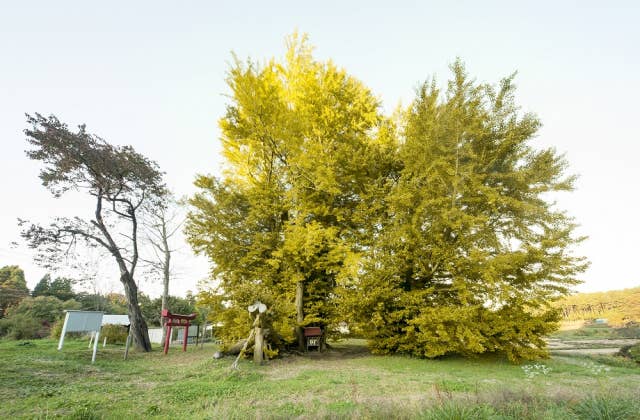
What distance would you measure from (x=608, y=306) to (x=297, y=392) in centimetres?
3418

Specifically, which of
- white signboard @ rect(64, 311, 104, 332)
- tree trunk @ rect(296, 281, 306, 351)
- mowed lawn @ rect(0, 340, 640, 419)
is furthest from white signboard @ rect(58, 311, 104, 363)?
tree trunk @ rect(296, 281, 306, 351)

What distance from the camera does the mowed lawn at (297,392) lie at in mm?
3428

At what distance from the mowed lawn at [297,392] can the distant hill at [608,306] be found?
1966 cm

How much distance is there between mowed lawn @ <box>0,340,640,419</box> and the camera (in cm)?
343

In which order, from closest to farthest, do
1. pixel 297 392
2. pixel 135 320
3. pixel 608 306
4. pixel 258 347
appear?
pixel 297 392 < pixel 258 347 < pixel 135 320 < pixel 608 306

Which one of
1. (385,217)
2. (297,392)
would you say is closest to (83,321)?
(297,392)

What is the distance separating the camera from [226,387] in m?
5.45

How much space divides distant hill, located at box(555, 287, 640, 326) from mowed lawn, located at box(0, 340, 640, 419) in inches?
774

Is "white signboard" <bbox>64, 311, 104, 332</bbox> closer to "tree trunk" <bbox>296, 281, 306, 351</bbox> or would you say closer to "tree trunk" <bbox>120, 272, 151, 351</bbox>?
"tree trunk" <bbox>120, 272, 151, 351</bbox>

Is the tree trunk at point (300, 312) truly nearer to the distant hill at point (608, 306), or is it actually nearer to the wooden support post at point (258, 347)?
the wooden support post at point (258, 347)

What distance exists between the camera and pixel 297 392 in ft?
16.7

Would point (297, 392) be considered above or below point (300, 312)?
below

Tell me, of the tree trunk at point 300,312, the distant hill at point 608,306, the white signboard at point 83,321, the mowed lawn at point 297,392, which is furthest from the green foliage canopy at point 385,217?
the distant hill at point 608,306

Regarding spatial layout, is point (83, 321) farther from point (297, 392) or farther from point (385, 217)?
point (385, 217)
